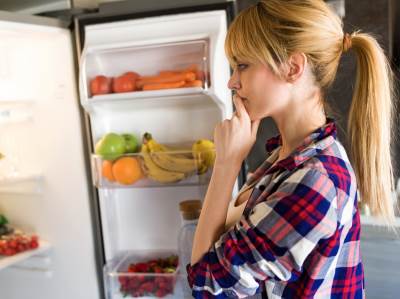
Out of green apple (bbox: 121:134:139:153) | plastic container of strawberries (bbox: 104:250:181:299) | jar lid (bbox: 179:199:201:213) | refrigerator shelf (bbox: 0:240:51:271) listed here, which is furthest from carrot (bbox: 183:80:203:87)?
refrigerator shelf (bbox: 0:240:51:271)

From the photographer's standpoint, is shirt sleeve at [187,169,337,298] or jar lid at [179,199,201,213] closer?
shirt sleeve at [187,169,337,298]

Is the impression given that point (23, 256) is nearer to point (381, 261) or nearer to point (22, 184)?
point (22, 184)

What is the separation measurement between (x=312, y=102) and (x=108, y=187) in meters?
0.87

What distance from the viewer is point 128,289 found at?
1438 mm

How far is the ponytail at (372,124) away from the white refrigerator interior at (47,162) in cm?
102

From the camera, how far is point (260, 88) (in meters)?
0.75

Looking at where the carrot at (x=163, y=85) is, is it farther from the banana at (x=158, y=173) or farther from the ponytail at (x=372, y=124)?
the ponytail at (x=372, y=124)

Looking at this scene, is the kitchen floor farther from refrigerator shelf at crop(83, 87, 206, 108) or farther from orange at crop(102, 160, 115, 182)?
orange at crop(102, 160, 115, 182)

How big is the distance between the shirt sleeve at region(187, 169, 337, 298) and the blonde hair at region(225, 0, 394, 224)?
0.22 metres

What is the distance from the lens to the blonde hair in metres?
0.71

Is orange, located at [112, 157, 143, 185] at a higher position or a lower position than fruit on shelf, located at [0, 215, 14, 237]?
higher

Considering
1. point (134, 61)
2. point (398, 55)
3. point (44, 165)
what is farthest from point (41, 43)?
point (398, 55)

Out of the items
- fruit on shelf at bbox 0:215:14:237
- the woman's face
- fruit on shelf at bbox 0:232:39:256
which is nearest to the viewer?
the woman's face

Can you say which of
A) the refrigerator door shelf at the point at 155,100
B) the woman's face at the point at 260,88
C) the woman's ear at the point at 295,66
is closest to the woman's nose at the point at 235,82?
the woman's face at the point at 260,88
